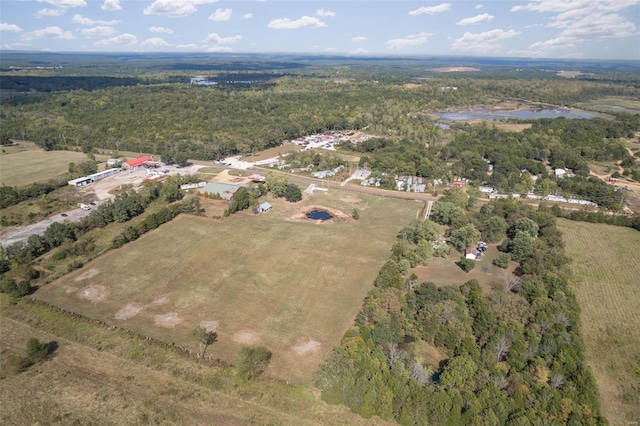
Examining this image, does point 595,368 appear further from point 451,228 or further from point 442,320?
point 451,228

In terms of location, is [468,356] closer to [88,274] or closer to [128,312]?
[128,312]

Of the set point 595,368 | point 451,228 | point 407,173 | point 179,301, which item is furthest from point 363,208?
point 595,368

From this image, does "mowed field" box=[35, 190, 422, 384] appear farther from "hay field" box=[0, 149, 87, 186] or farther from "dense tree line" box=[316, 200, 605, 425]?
"hay field" box=[0, 149, 87, 186]

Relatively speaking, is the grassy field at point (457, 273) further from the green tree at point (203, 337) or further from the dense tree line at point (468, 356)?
the green tree at point (203, 337)

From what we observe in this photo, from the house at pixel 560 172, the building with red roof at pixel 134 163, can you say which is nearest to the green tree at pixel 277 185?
the building with red roof at pixel 134 163

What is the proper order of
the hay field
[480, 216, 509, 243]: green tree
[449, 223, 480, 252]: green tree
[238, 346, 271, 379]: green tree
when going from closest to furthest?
[238, 346, 271, 379]: green tree → [449, 223, 480, 252]: green tree → [480, 216, 509, 243]: green tree → the hay field

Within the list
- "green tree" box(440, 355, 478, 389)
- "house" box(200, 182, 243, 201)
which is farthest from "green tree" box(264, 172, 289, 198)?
"green tree" box(440, 355, 478, 389)
